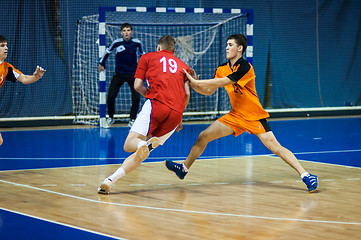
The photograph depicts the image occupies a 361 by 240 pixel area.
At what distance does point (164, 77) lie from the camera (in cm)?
566

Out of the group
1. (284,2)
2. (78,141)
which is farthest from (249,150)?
(284,2)

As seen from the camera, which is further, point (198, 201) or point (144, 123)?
point (144, 123)

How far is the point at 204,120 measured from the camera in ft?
48.2

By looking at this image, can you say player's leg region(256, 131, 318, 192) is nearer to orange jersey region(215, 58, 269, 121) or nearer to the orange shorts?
the orange shorts

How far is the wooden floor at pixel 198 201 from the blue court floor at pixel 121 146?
20.5 inches

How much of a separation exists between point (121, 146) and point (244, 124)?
3871mm

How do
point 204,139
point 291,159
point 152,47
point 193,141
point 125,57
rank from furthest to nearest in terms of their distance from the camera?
point 152,47 < point 125,57 < point 193,141 < point 204,139 < point 291,159

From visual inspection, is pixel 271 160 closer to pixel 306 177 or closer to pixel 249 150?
pixel 249 150

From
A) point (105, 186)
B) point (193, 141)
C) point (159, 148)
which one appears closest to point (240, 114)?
point (105, 186)

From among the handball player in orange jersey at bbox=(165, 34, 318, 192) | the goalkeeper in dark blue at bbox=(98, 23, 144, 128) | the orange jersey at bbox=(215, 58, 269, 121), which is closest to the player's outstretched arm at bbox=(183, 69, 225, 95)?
the handball player in orange jersey at bbox=(165, 34, 318, 192)

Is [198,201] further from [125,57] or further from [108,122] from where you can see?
[108,122]

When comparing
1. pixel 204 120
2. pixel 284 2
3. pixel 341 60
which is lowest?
pixel 204 120

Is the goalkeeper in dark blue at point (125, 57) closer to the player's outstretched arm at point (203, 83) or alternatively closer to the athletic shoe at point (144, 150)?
the player's outstretched arm at point (203, 83)

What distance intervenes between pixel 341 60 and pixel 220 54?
5.03 m
